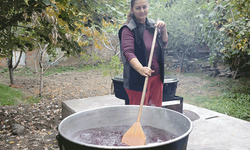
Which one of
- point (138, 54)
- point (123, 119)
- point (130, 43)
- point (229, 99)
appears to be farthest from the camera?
point (229, 99)

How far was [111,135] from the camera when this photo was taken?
Result: 1.48 m

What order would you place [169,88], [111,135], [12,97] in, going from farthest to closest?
[12,97] → [169,88] → [111,135]

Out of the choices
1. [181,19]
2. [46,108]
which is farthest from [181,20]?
[46,108]

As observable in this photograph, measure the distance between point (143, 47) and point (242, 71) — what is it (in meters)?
7.76

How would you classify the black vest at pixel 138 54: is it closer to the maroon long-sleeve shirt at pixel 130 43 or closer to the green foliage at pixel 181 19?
the maroon long-sleeve shirt at pixel 130 43

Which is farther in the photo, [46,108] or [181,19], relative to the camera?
[181,19]

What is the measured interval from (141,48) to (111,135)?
3.32ft

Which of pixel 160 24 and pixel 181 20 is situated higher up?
pixel 181 20

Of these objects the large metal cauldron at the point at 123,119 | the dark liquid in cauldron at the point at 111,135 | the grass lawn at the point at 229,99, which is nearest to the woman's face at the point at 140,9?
the large metal cauldron at the point at 123,119

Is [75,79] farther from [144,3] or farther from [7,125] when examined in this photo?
[144,3]

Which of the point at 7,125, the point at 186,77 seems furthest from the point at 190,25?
the point at 7,125

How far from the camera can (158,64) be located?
7.36 ft

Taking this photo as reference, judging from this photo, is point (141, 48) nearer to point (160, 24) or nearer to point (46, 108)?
point (160, 24)

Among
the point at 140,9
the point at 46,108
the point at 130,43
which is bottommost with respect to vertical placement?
the point at 46,108
